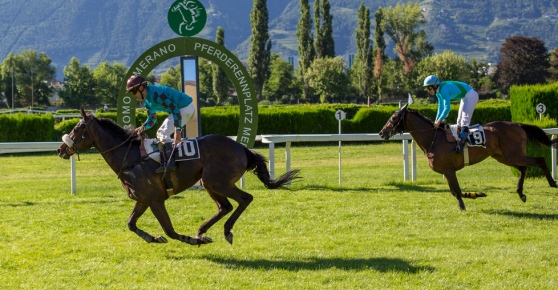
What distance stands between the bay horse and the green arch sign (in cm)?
411

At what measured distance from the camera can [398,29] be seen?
246 feet

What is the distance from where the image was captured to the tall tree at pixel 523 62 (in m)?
60.7

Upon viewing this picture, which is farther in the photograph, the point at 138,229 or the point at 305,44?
the point at 305,44

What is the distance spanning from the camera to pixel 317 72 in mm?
59250

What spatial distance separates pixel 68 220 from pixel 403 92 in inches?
2342

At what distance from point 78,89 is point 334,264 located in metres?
55.2

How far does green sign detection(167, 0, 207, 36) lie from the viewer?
11.6m

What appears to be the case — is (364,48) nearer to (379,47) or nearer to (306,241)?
(379,47)

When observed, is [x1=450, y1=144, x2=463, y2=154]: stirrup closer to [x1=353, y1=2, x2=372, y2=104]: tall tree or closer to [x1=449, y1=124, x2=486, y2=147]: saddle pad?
[x1=449, y1=124, x2=486, y2=147]: saddle pad

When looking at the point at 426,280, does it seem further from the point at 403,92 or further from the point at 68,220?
the point at 403,92

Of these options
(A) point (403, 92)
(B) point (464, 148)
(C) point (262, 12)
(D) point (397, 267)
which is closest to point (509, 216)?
(B) point (464, 148)

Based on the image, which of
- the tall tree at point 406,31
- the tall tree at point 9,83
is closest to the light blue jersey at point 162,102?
the tall tree at point 9,83

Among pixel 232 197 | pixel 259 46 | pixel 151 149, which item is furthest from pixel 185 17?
pixel 259 46

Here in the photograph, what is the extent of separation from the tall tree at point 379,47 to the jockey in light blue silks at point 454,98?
50860mm
